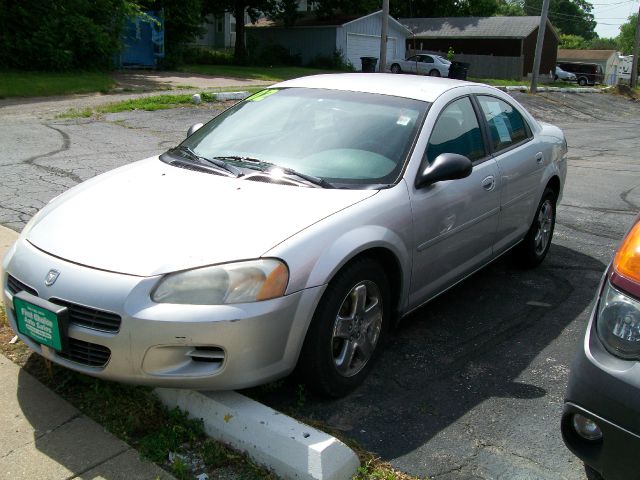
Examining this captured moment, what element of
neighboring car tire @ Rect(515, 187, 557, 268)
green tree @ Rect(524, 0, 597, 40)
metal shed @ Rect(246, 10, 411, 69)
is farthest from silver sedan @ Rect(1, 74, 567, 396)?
green tree @ Rect(524, 0, 597, 40)

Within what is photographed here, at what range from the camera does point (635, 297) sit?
7.49 feet

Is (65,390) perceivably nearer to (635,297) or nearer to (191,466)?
(191,466)

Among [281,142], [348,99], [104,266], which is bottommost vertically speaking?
[104,266]

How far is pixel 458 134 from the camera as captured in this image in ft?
14.1

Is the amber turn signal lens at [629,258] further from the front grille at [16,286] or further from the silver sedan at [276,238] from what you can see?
the front grille at [16,286]

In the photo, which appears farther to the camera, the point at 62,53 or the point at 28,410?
the point at 62,53

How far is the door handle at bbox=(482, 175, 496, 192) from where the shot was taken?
4.33 meters

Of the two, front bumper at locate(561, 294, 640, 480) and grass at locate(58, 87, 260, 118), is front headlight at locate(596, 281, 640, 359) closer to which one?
front bumper at locate(561, 294, 640, 480)

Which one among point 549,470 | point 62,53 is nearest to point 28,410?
point 549,470

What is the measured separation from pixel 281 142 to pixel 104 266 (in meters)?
1.50

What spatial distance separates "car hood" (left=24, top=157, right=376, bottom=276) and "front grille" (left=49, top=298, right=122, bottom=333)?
19cm

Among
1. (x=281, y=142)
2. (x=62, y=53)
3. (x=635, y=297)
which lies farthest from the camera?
(x=62, y=53)

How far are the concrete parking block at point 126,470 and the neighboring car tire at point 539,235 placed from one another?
11.9 ft

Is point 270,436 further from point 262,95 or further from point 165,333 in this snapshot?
point 262,95
